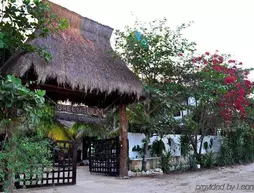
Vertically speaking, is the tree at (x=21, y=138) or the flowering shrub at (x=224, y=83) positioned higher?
the flowering shrub at (x=224, y=83)

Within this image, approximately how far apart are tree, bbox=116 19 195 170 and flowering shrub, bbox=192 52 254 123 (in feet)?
2.46

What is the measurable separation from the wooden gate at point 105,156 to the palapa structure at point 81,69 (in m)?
0.31

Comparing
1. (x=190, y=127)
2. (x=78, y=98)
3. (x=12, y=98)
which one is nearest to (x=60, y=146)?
(x=78, y=98)

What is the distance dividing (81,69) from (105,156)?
345 centimetres

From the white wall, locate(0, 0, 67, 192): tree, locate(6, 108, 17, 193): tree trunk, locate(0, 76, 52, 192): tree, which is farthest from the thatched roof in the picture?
the white wall

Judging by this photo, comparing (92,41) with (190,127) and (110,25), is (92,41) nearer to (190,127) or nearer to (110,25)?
(110,25)

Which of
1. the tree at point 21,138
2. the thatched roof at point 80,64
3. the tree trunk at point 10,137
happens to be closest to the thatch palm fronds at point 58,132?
the thatched roof at point 80,64

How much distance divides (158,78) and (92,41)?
2.56 metres

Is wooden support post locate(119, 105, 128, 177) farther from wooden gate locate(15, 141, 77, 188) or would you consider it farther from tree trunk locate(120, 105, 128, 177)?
wooden gate locate(15, 141, 77, 188)

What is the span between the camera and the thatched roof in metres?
6.70

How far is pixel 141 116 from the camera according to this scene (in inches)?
407

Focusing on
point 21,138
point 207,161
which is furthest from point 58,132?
point 21,138

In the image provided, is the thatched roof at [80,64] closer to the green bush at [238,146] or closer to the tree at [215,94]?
the tree at [215,94]

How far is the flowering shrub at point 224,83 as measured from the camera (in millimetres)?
10078
